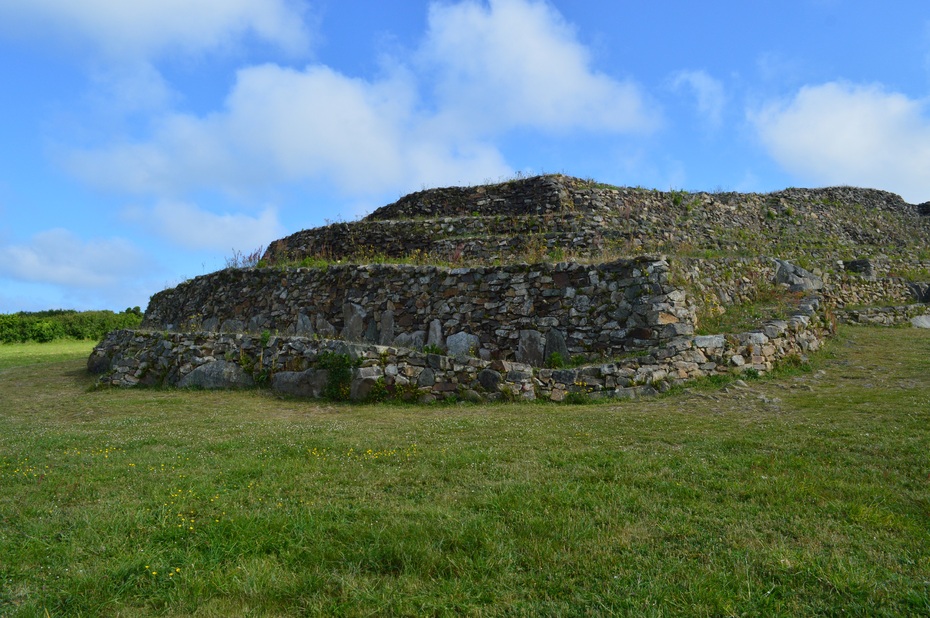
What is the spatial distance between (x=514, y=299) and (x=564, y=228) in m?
5.12

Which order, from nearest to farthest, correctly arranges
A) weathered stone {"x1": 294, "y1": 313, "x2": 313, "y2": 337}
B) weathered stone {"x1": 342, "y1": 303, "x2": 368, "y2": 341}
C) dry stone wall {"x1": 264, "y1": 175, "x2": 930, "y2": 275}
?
1. weathered stone {"x1": 342, "y1": 303, "x2": 368, "y2": 341}
2. weathered stone {"x1": 294, "y1": 313, "x2": 313, "y2": 337}
3. dry stone wall {"x1": 264, "y1": 175, "x2": 930, "y2": 275}

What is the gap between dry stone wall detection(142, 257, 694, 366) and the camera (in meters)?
13.1

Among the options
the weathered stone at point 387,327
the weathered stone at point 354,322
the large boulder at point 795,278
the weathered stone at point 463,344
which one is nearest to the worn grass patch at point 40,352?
the weathered stone at point 354,322

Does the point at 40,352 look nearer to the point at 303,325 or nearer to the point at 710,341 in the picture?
the point at 303,325

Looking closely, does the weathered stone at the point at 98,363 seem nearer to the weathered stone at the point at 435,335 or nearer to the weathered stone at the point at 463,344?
the weathered stone at the point at 435,335

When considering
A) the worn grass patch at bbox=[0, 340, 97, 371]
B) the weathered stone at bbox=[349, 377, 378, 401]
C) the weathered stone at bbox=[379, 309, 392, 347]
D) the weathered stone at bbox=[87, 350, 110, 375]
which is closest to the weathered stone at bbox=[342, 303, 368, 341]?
the weathered stone at bbox=[379, 309, 392, 347]

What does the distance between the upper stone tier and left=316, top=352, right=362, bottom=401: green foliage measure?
5.31m

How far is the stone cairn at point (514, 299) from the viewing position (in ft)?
39.9

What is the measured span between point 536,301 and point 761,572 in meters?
10.4

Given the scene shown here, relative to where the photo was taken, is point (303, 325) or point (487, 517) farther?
point (303, 325)

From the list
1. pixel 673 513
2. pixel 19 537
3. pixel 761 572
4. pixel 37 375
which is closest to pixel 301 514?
pixel 19 537

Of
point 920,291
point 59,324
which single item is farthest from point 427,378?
point 59,324

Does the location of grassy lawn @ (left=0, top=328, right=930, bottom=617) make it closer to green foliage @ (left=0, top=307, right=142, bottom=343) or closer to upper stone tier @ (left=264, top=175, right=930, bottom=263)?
upper stone tier @ (left=264, top=175, right=930, bottom=263)

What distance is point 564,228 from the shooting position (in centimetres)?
1839
